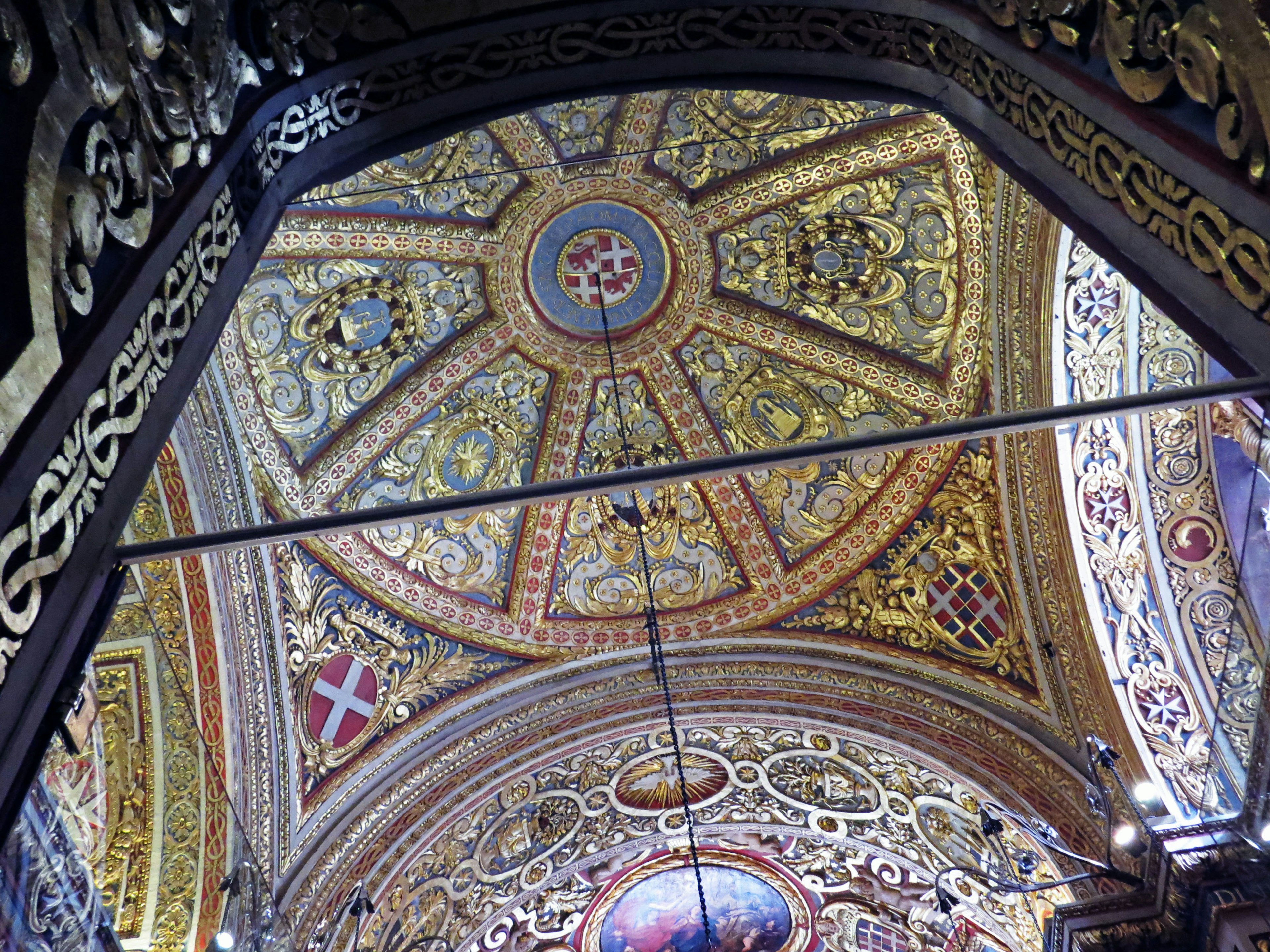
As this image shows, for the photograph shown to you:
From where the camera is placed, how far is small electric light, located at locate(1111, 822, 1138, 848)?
6.45 m

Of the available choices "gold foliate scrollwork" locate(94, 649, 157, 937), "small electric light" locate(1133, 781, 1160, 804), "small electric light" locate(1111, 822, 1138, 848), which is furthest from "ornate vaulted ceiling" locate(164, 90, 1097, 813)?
"gold foliate scrollwork" locate(94, 649, 157, 937)

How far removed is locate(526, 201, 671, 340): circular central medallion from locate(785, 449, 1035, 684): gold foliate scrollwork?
2991 mm

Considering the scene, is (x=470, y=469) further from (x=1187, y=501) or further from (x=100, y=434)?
(x=100, y=434)

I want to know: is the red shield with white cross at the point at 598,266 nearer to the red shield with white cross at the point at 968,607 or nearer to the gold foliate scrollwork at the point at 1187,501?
the red shield with white cross at the point at 968,607

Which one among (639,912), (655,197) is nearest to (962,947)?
(639,912)

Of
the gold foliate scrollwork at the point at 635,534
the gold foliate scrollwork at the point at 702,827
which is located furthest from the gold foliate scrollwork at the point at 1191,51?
the gold foliate scrollwork at the point at 635,534

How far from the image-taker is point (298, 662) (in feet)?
26.6

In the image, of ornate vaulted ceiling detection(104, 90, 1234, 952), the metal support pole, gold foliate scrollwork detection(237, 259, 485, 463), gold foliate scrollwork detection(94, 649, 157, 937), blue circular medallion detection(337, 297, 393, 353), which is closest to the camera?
the metal support pole

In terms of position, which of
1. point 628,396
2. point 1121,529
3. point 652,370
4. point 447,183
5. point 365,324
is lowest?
point 1121,529

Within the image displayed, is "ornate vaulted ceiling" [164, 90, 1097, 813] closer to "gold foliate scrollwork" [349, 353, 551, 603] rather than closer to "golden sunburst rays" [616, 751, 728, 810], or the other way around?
"gold foliate scrollwork" [349, 353, 551, 603]

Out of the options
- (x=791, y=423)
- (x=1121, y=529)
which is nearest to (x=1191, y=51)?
(x=1121, y=529)

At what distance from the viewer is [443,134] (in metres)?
3.93

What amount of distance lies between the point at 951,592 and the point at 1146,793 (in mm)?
2298

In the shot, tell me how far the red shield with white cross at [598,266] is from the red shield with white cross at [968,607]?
3.66 meters
